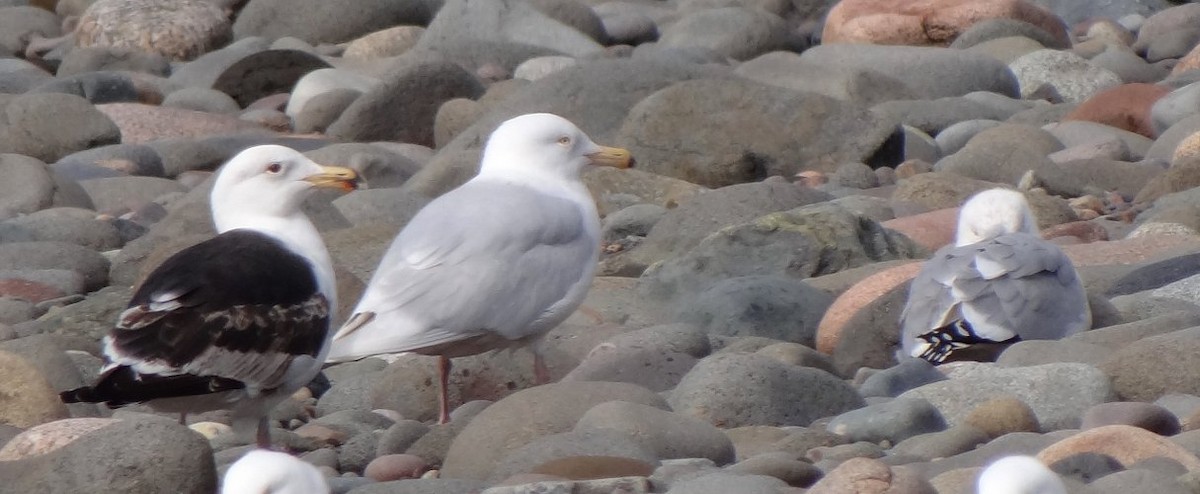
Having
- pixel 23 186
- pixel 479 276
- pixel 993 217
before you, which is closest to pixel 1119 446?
pixel 479 276

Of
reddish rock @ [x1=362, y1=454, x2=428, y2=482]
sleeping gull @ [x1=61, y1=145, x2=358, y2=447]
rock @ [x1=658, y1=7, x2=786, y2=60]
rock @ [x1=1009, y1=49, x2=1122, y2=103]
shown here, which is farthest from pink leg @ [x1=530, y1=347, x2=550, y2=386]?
rock @ [x1=658, y1=7, x2=786, y2=60]

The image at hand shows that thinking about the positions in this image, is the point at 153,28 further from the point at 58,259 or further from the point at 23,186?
the point at 58,259

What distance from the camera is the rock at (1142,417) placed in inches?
225

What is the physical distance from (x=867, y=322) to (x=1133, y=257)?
1925 mm

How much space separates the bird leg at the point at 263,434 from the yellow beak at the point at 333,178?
1078 mm

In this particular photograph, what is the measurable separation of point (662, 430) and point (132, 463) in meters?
1.54

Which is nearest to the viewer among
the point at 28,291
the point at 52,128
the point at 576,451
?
the point at 576,451

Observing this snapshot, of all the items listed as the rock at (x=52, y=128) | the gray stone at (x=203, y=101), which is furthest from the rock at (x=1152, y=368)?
the gray stone at (x=203, y=101)

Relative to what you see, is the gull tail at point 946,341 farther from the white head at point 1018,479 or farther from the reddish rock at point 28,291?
the reddish rock at point 28,291

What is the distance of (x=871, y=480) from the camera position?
468cm

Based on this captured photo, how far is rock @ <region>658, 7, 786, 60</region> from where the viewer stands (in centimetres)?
1978

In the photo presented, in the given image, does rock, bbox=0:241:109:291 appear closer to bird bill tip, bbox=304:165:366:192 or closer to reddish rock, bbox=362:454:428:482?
bird bill tip, bbox=304:165:366:192

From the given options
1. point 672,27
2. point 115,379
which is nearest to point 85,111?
point 672,27

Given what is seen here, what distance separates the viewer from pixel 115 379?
5.89 m
